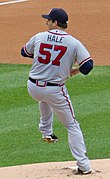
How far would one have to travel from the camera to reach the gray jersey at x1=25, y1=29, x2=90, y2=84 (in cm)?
720

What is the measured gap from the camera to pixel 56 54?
23.7 feet

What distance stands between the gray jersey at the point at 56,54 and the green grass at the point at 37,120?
1.81m

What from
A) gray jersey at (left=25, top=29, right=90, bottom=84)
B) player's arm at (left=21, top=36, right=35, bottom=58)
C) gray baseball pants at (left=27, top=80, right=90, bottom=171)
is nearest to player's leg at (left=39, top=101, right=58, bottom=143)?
gray baseball pants at (left=27, top=80, right=90, bottom=171)

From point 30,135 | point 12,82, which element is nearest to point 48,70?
point 30,135

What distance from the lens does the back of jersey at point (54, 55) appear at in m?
7.22

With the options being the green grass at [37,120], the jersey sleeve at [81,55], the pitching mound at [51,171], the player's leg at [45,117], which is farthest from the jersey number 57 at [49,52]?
the green grass at [37,120]

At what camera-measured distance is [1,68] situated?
14961 millimetres

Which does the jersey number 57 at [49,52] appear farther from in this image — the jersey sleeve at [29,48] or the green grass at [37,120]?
the green grass at [37,120]

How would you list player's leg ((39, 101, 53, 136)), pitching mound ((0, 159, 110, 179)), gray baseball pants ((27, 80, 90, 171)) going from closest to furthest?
gray baseball pants ((27, 80, 90, 171))
pitching mound ((0, 159, 110, 179))
player's leg ((39, 101, 53, 136))

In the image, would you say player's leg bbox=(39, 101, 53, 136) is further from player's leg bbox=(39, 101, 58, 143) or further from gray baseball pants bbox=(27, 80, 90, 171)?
gray baseball pants bbox=(27, 80, 90, 171)

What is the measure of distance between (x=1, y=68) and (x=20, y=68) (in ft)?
1.39

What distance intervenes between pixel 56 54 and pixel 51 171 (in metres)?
1.36

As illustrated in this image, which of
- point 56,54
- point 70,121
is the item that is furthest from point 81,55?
point 70,121

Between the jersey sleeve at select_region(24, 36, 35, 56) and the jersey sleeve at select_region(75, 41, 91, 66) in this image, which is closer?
the jersey sleeve at select_region(75, 41, 91, 66)
